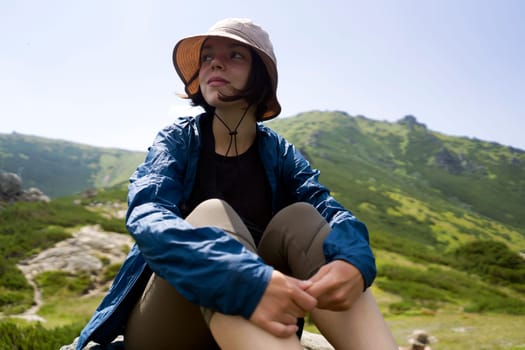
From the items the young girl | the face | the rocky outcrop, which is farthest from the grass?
the rocky outcrop

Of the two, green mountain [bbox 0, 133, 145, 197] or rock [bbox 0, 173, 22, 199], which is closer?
rock [bbox 0, 173, 22, 199]

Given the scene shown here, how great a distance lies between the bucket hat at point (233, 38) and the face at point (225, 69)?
0.25 feet

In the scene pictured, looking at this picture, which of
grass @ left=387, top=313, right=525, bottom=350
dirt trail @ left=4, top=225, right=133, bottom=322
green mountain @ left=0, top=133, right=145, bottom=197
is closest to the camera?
grass @ left=387, top=313, right=525, bottom=350

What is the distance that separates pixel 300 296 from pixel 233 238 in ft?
1.18

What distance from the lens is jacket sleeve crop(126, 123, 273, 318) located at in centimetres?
138

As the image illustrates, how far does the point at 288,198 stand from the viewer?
8.52 ft

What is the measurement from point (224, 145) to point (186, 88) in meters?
0.68

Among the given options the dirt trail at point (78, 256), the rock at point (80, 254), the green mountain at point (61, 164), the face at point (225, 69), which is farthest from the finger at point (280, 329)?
the green mountain at point (61, 164)

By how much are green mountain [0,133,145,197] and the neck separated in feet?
372

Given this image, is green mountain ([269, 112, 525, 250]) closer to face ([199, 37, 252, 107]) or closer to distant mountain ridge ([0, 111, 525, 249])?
distant mountain ridge ([0, 111, 525, 249])

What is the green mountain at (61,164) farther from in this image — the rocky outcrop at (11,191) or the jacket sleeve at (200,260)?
the jacket sleeve at (200,260)

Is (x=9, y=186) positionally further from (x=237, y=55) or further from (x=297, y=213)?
(x=297, y=213)

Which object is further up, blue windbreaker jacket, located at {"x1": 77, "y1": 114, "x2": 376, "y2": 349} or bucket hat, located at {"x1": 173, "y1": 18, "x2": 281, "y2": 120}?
bucket hat, located at {"x1": 173, "y1": 18, "x2": 281, "y2": 120}

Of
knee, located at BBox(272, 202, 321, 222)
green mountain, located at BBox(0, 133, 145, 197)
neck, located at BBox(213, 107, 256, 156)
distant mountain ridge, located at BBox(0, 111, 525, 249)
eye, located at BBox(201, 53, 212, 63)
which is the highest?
eye, located at BBox(201, 53, 212, 63)
